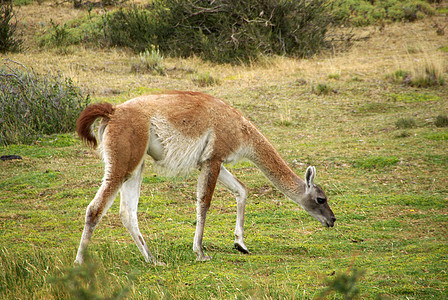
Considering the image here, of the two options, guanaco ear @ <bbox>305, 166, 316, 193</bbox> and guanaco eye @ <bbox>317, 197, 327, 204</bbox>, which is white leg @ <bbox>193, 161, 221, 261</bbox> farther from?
guanaco eye @ <bbox>317, 197, 327, 204</bbox>

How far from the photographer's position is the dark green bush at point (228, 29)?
18.0 m

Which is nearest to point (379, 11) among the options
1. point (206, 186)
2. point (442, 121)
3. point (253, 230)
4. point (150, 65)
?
point (150, 65)

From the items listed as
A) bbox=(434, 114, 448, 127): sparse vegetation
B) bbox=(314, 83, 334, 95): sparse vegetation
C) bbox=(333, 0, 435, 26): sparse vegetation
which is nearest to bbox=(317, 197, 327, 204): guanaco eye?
bbox=(434, 114, 448, 127): sparse vegetation

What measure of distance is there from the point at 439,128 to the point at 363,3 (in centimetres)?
1811

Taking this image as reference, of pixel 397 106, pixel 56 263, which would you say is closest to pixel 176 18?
pixel 397 106

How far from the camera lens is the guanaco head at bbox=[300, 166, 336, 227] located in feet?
19.4

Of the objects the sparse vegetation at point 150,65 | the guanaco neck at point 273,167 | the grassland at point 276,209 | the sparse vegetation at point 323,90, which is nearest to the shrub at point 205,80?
the grassland at point 276,209

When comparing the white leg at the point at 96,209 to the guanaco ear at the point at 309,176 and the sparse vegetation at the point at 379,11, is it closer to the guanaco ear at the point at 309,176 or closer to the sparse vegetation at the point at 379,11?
the guanaco ear at the point at 309,176

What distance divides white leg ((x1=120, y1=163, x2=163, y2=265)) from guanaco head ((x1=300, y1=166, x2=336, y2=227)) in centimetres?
203

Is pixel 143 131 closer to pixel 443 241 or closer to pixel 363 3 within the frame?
pixel 443 241

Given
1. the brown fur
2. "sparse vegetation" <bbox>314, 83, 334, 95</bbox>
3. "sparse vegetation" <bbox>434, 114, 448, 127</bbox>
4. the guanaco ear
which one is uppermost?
the brown fur

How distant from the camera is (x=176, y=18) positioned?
1991cm

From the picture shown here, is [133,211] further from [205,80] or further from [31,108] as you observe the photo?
[205,80]

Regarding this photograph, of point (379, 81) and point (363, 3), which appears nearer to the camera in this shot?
point (379, 81)
